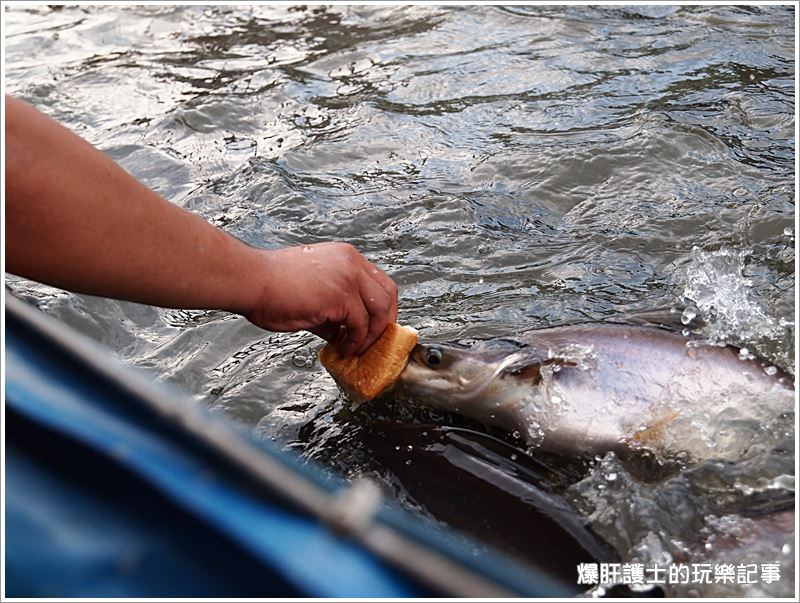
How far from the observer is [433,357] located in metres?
2.75

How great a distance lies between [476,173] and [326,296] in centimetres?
250

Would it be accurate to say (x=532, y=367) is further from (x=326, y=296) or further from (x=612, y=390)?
(x=326, y=296)

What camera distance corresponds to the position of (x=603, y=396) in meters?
2.65

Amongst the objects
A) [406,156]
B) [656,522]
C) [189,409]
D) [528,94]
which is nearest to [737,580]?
[656,522]

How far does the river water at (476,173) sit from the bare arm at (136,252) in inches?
24.6

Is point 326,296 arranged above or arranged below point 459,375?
above

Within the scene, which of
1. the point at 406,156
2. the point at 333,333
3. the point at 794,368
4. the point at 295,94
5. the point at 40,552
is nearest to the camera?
the point at 40,552

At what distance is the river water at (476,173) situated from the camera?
2.92 m

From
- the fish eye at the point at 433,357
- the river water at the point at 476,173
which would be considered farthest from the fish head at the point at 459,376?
the river water at the point at 476,173

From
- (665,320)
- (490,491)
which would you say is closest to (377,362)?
(490,491)

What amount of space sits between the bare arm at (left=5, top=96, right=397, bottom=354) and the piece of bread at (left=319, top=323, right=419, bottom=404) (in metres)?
0.16

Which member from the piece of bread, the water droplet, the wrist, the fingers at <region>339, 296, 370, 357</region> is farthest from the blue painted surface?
the water droplet

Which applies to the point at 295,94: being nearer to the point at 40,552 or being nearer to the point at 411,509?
the point at 411,509

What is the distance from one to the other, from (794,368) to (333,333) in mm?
1501
